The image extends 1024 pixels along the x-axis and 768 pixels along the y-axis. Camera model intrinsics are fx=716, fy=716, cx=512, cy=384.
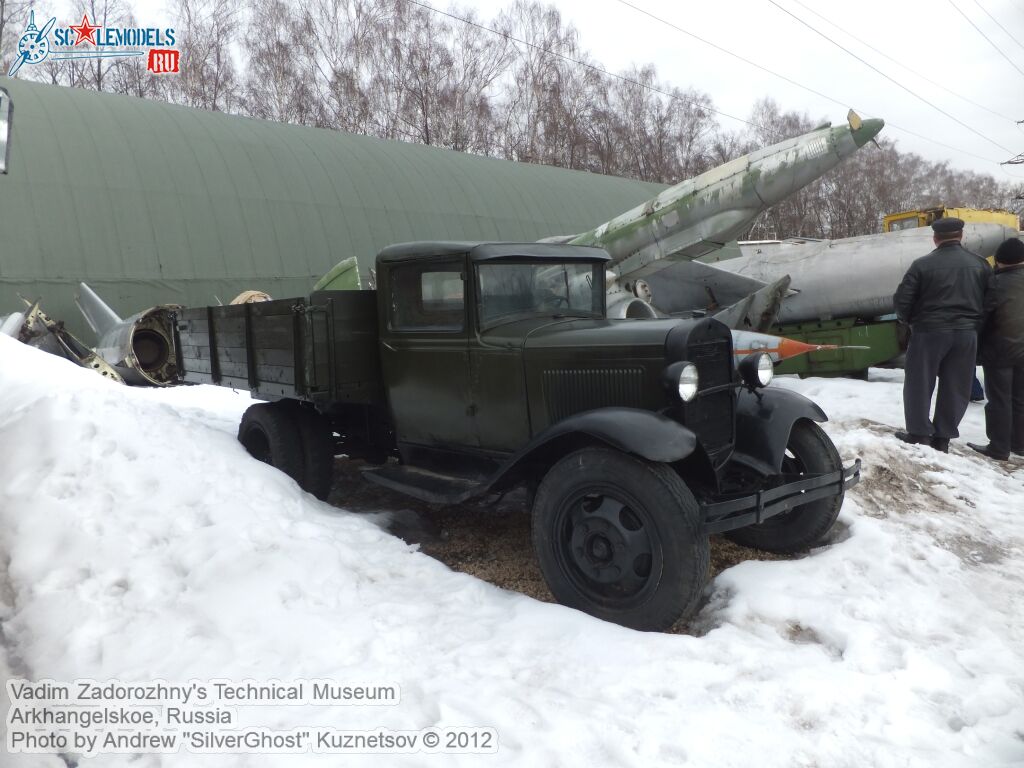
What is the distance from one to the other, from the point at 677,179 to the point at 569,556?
1388 inches

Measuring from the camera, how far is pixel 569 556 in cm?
358

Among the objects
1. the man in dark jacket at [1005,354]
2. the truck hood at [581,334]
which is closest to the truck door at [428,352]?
the truck hood at [581,334]

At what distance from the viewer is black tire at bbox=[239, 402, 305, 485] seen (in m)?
5.19

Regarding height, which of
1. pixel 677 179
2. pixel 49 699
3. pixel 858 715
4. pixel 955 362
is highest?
pixel 677 179

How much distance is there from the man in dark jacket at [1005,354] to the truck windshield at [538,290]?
391cm

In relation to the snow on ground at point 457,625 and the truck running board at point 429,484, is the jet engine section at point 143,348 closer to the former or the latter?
the snow on ground at point 457,625

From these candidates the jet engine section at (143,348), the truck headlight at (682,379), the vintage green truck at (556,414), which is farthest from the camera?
the jet engine section at (143,348)

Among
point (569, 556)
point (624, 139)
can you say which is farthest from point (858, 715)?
point (624, 139)

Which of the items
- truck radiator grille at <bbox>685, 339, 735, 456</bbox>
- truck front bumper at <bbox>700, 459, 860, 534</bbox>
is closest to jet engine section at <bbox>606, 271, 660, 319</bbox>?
truck radiator grille at <bbox>685, 339, 735, 456</bbox>

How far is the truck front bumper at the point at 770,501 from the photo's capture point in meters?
3.28

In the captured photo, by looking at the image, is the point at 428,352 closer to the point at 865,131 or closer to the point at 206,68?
the point at 865,131

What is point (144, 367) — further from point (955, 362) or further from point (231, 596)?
point (955, 362)

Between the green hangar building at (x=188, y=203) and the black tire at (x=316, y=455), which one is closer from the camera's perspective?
the black tire at (x=316, y=455)

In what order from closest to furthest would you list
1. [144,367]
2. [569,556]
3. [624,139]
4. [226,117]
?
1. [569,556]
2. [144,367]
3. [226,117]
4. [624,139]
